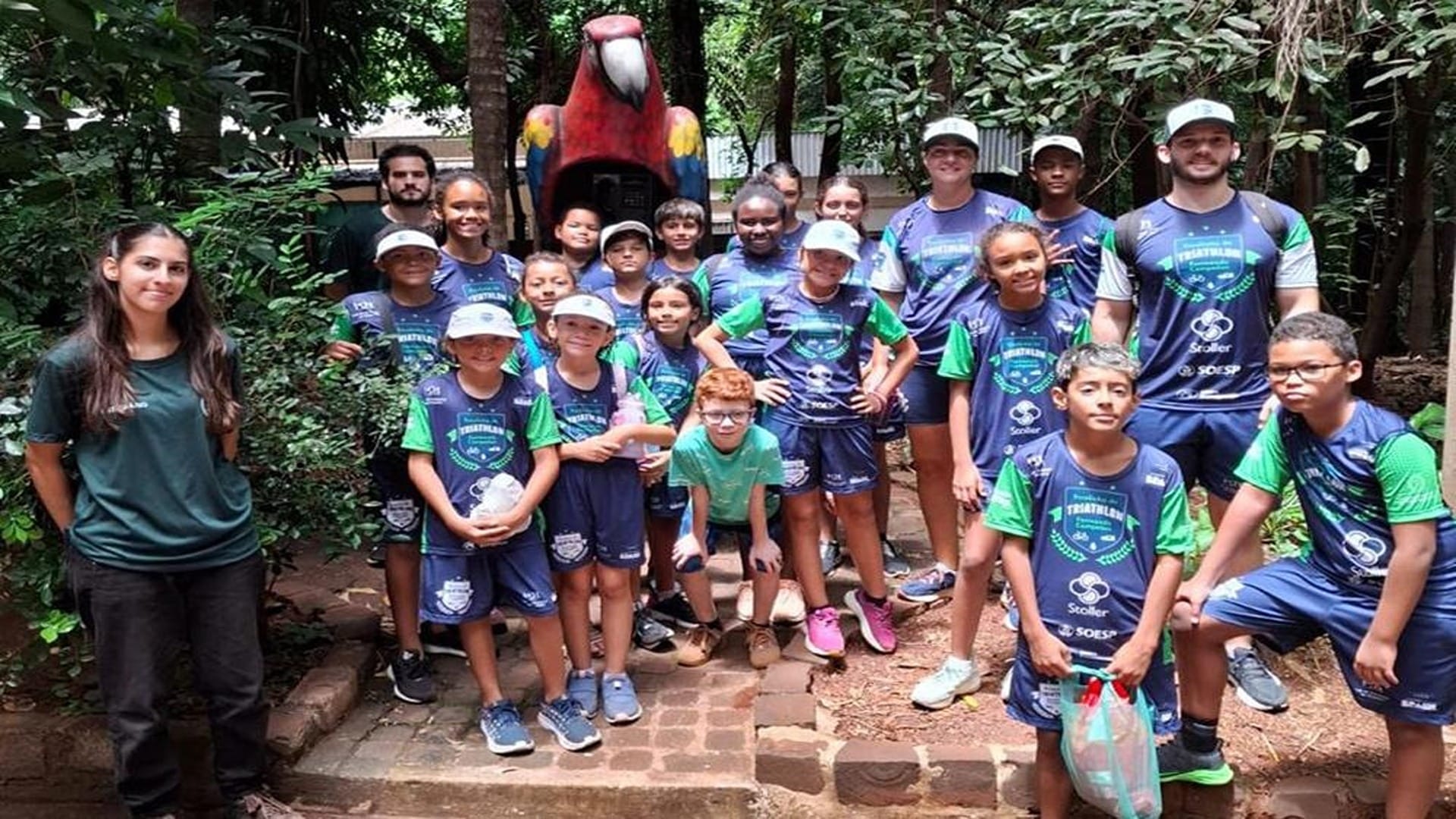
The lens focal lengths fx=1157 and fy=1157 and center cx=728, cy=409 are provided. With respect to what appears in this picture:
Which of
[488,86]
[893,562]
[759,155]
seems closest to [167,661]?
[893,562]

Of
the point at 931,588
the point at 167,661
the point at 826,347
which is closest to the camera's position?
the point at 167,661

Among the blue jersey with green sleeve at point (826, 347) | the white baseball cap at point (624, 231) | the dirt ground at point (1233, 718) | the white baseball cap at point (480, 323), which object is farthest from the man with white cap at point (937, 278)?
the white baseball cap at point (480, 323)

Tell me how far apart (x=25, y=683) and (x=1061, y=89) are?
457 centimetres

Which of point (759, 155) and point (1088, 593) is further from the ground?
point (759, 155)

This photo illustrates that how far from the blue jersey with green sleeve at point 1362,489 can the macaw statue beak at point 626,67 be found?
3.70 m

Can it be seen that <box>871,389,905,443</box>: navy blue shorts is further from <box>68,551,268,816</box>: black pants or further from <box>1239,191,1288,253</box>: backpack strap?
<box>68,551,268,816</box>: black pants

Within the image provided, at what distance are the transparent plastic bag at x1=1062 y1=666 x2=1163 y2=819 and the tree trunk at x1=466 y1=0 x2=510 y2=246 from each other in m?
3.64

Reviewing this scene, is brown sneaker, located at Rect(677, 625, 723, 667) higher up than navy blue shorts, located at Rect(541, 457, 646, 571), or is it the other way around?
navy blue shorts, located at Rect(541, 457, 646, 571)

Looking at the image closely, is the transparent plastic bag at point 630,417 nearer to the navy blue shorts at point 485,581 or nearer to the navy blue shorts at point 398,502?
the navy blue shorts at point 485,581

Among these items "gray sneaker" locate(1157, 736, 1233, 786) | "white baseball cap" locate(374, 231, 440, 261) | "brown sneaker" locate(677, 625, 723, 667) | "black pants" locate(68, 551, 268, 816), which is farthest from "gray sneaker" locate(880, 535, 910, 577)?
"black pants" locate(68, 551, 268, 816)

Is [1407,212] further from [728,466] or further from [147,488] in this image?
[147,488]

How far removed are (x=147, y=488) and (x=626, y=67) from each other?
137 inches

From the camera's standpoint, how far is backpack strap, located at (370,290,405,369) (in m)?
3.93

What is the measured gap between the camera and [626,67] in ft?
18.9
